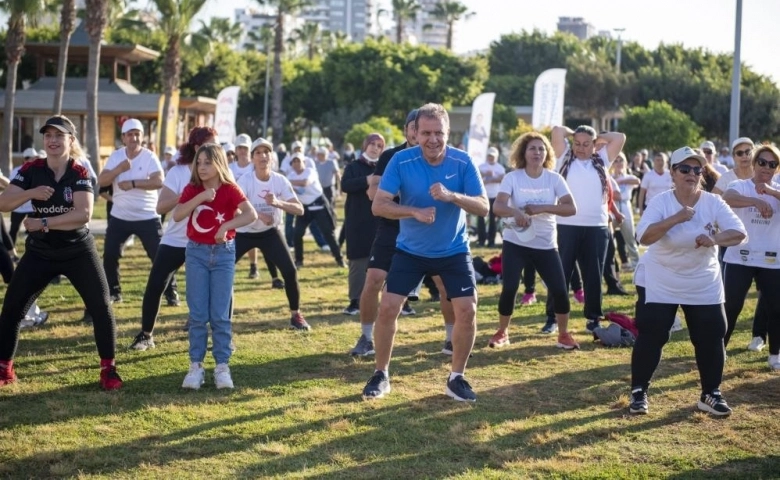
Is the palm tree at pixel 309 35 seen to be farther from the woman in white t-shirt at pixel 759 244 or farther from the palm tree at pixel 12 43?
the woman in white t-shirt at pixel 759 244

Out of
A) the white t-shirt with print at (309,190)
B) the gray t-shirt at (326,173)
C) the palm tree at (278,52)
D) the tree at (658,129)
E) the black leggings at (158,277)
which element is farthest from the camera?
the palm tree at (278,52)

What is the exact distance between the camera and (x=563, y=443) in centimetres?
606

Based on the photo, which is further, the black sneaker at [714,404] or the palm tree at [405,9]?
the palm tree at [405,9]

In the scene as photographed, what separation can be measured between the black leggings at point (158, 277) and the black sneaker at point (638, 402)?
425cm

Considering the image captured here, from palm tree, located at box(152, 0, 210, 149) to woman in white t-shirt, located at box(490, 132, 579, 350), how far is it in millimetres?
32241

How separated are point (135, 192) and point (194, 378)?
11.0ft

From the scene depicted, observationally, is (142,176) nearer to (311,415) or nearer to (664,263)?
(311,415)

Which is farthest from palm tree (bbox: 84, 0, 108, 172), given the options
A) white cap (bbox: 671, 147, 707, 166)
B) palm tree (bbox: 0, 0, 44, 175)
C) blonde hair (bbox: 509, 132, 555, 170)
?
white cap (bbox: 671, 147, 707, 166)

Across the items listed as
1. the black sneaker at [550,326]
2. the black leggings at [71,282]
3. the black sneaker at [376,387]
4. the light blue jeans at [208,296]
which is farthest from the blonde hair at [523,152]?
the black leggings at [71,282]

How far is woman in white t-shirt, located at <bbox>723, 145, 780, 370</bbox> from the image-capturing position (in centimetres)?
814

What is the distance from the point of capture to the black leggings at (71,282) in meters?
7.27

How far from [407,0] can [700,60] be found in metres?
26.5

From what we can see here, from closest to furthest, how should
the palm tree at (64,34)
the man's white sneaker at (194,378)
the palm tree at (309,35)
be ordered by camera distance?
the man's white sneaker at (194,378) → the palm tree at (64,34) → the palm tree at (309,35)

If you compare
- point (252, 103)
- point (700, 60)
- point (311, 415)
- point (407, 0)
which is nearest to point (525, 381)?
point (311, 415)
